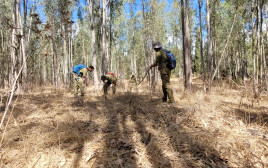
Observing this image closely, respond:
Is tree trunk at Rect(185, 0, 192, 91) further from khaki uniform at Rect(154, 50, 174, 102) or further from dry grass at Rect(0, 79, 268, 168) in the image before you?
dry grass at Rect(0, 79, 268, 168)

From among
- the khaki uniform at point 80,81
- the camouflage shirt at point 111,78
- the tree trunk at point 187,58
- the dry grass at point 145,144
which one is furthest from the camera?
the camouflage shirt at point 111,78

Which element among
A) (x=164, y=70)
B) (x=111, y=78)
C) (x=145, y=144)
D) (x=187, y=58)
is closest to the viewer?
(x=145, y=144)

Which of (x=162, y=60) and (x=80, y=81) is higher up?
(x=162, y=60)

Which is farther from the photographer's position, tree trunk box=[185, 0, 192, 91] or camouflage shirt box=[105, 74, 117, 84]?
camouflage shirt box=[105, 74, 117, 84]

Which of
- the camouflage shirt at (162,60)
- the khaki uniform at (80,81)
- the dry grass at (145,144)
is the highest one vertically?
the camouflage shirt at (162,60)

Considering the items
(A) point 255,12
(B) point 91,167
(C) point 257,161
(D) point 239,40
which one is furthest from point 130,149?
(D) point 239,40

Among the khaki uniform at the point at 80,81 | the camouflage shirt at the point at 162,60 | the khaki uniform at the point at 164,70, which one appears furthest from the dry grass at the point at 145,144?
the khaki uniform at the point at 80,81

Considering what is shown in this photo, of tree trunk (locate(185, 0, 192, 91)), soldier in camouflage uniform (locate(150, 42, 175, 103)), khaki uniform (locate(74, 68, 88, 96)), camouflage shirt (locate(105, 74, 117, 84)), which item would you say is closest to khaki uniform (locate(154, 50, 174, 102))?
soldier in camouflage uniform (locate(150, 42, 175, 103))

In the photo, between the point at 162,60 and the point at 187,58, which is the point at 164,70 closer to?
the point at 162,60

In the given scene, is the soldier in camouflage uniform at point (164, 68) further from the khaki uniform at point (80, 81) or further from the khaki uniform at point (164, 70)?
the khaki uniform at point (80, 81)

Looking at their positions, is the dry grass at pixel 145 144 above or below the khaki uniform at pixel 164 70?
below

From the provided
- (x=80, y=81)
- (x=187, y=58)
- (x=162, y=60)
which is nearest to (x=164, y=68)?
(x=162, y=60)

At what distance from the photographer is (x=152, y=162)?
1.65 meters

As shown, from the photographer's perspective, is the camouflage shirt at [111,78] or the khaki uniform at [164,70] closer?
the khaki uniform at [164,70]
